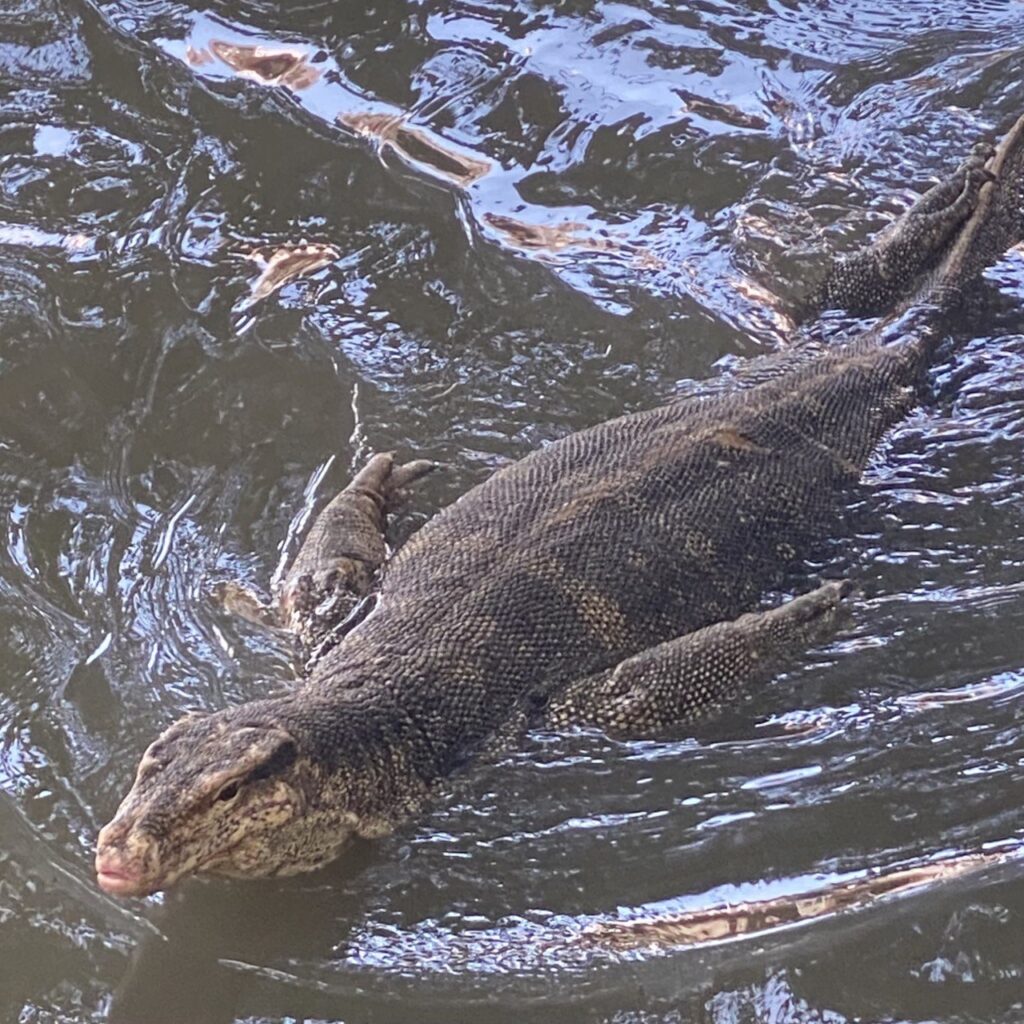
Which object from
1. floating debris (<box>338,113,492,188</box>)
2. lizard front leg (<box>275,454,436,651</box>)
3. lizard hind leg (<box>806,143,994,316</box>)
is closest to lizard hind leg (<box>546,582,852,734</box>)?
lizard front leg (<box>275,454,436,651</box>)

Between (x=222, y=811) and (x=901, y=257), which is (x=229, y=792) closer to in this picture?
(x=222, y=811)

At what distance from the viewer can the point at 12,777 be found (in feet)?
17.3

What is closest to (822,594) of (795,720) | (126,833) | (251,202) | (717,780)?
(795,720)

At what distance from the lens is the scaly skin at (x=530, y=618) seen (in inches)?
188

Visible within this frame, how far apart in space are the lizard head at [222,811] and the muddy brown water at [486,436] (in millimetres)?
215

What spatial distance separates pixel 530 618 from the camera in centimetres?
543

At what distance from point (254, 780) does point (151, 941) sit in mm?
623

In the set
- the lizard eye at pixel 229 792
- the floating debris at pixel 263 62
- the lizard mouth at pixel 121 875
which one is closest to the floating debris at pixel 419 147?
the floating debris at pixel 263 62

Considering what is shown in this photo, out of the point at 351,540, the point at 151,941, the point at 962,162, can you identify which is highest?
the point at 962,162

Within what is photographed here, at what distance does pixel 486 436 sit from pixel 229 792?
2585 millimetres

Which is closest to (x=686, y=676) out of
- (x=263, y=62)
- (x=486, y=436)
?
(x=486, y=436)

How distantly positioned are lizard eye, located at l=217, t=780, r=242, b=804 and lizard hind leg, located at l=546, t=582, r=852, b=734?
1244mm

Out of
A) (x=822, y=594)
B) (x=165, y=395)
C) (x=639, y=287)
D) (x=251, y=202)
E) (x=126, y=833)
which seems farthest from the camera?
(x=251, y=202)

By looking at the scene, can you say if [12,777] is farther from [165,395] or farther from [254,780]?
[165,395]
